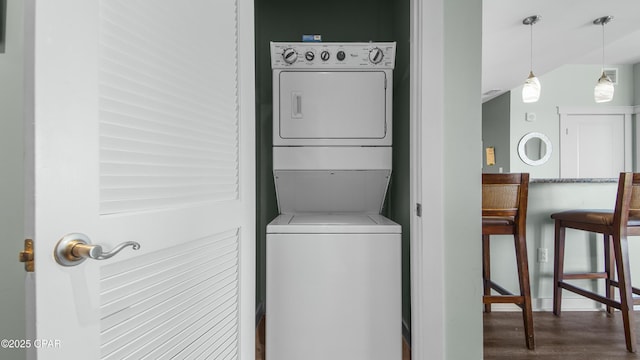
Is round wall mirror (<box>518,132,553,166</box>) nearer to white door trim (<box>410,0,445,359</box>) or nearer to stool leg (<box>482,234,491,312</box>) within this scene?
stool leg (<box>482,234,491,312</box>)

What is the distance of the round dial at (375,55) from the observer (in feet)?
5.72

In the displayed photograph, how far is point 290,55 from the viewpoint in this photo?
5.71 ft

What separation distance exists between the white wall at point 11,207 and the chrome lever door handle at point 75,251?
27.1 inches

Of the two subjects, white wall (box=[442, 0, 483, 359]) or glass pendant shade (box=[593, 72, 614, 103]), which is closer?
white wall (box=[442, 0, 483, 359])

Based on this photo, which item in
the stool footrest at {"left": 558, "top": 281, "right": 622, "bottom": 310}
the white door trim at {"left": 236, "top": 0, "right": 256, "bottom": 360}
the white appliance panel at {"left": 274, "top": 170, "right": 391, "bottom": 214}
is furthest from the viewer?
the stool footrest at {"left": 558, "top": 281, "right": 622, "bottom": 310}

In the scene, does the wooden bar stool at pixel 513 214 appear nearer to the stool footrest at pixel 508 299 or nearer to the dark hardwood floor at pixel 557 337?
the stool footrest at pixel 508 299

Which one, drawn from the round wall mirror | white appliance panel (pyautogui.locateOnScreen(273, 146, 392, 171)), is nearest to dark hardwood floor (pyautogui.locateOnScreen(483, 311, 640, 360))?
A: white appliance panel (pyautogui.locateOnScreen(273, 146, 392, 171))

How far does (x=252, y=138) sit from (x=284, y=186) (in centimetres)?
63

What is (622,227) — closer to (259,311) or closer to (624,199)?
(624,199)

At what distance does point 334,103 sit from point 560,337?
2243 mm

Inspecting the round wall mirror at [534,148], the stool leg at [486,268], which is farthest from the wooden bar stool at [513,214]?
the round wall mirror at [534,148]

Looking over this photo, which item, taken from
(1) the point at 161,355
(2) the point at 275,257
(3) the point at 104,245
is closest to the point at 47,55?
(3) the point at 104,245

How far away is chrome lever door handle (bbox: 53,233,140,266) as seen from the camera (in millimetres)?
614

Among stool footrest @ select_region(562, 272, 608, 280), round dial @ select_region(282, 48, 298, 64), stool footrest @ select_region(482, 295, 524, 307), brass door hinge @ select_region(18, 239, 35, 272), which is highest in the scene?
round dial @ select_region(282, 48, 298, 64)
